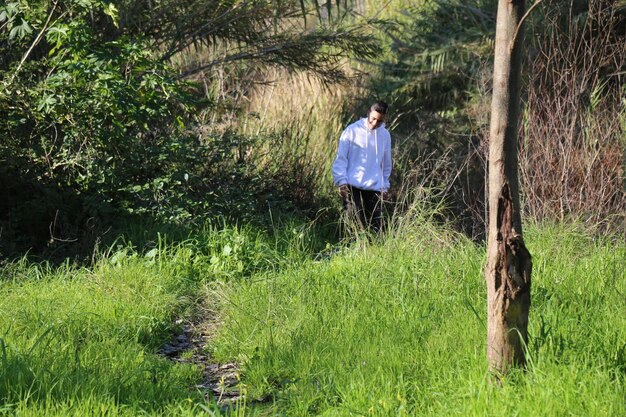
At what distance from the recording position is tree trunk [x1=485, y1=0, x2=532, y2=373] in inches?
161

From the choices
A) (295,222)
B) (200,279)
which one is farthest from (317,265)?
(295,222)

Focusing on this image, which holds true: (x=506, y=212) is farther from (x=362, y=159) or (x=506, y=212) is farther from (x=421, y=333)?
(x=362, y=159)

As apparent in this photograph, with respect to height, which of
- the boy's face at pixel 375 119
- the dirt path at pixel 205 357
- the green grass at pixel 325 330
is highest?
the boy's face at pixel 375 119

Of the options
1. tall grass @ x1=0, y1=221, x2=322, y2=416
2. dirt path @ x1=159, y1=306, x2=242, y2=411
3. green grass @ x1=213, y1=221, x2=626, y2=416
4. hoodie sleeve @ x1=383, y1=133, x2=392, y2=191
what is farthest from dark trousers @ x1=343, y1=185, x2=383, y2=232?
dirt path @ x1=159, y1=306, x2=242, y2=411

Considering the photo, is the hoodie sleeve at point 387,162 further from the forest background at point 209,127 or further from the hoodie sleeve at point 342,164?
the hoodie sleeve at point 342,164

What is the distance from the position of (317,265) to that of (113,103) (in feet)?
9.15

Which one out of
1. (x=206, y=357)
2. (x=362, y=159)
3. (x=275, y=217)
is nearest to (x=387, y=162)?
(x=362, y=159)

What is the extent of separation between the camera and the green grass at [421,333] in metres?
4.14

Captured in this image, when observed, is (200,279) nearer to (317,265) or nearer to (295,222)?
(317,265)

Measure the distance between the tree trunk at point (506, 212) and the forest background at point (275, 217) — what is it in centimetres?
26

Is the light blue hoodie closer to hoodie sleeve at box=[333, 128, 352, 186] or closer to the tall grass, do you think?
hoodie sleeve at box=[333, 128, 352, 186]

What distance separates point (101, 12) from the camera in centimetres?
1099

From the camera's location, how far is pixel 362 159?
9.94 meters

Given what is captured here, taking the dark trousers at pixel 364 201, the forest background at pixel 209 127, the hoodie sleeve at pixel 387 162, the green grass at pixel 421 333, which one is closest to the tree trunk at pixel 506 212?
the green grass at pixel 421 333
